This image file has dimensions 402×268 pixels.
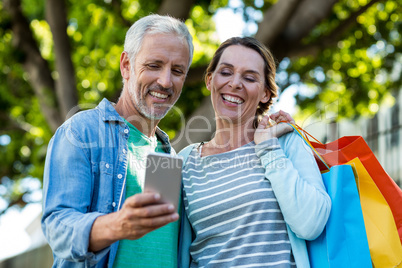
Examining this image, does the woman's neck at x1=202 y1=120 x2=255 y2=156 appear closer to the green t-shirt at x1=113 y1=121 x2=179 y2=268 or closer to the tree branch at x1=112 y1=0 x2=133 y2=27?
the green t-shirt at x1=113 y1=121 x2=179 y2=268

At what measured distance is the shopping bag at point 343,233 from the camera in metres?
2.28

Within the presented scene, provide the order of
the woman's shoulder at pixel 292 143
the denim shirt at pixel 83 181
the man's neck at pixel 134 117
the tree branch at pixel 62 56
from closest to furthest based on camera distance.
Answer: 1. the denim shirt at pixel 83 181
2. the woman's shoulder at pixel 292 143
3. the man's neck at pixel 134 117
4. the tree branch at pixel 62 56

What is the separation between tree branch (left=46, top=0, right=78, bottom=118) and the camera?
6.77 m

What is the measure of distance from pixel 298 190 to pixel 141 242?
33.8 inches

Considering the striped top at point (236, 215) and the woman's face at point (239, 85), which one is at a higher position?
the woman's face at point (239, 85)

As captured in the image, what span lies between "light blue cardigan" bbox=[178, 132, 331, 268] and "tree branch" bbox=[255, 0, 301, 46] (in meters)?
3.47

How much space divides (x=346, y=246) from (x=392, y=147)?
16.9ft

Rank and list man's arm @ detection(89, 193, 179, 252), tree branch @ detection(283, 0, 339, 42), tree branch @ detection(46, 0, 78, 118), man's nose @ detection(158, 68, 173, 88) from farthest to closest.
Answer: tree branch @ detection(46, 0, 78, 118)
tree branch @ detection(283, 0, 339, 42)
man's nose @ detection(158, 68, 173, 88)
man's arm @ detection(89, 193, 179, 252)

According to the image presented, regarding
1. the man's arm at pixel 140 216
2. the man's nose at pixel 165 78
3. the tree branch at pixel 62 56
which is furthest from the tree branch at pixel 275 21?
the man's arm at pixel 140 216

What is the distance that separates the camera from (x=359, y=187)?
240 centimetres

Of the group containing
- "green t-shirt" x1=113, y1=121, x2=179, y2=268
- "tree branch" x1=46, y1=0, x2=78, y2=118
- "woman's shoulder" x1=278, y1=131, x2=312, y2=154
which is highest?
"tree branch" x1=46, y1=0, x2=78, y2=118

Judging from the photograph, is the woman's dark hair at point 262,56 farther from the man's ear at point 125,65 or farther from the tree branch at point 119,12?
the tree branch at point 119,12

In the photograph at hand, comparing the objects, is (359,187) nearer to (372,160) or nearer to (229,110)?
(372,160)

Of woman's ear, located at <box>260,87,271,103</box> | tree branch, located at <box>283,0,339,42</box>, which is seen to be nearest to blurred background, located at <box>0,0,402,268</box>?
tree branch, located at <box>283,0,339,42</box>
